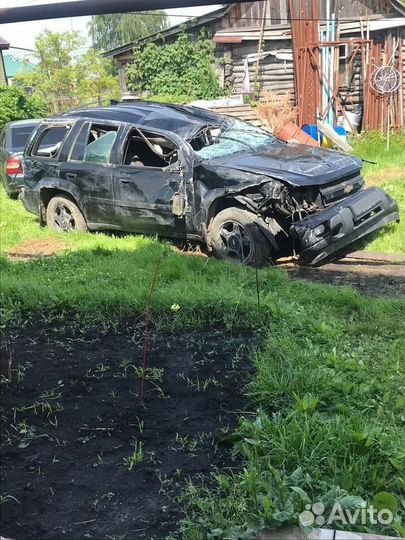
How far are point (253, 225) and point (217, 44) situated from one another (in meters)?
13.8

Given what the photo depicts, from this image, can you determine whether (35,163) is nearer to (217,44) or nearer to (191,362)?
(191,362)

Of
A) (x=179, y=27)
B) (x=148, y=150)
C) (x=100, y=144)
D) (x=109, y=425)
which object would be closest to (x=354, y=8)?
(x=179, y=27)

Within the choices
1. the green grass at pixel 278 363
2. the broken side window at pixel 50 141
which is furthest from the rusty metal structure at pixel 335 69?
the green grass at pixel 278 363

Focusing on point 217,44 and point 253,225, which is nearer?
point 253,225

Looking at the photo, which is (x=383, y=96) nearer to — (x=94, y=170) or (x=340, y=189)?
(x=340, y=189)

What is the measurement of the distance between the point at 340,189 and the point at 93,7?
4974 millimetres

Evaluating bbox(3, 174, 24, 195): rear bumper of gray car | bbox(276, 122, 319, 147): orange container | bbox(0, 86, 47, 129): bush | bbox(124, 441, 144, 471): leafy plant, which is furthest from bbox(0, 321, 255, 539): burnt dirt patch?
bbox(0, 86, 47, 129): bush

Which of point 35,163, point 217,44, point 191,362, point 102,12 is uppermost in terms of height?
point 217,44

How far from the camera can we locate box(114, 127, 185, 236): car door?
7.42 meters

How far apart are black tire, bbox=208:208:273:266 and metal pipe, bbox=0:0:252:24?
4.25m

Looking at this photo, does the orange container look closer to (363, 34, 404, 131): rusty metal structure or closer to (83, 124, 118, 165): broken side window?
(363, 34, 404, 131): rusty metal structure

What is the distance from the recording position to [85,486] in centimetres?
269

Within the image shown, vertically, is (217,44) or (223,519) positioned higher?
(217,44)

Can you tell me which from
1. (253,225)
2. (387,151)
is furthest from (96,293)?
(387,151)
